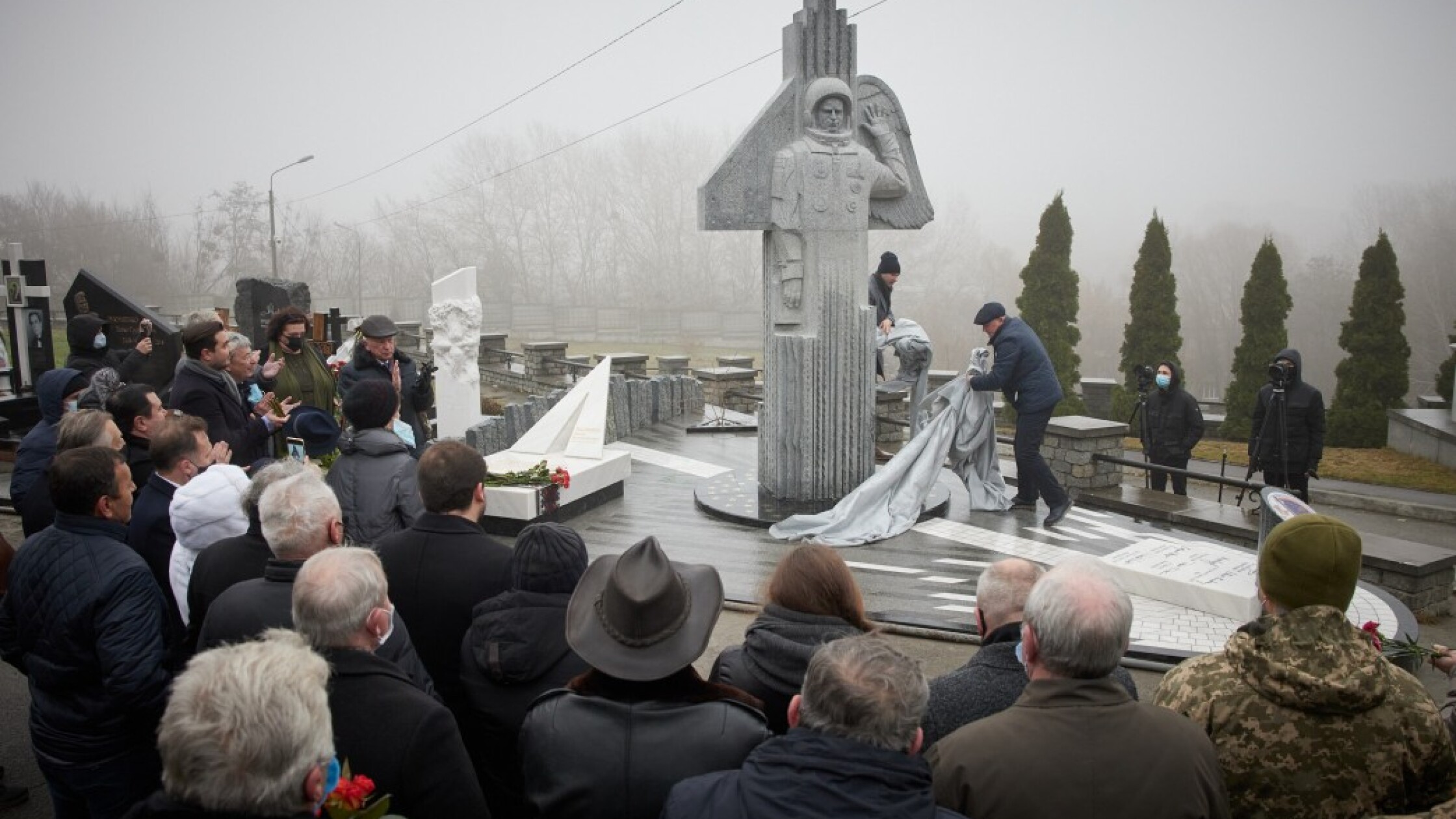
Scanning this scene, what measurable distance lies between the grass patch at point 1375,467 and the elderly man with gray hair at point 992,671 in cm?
1234

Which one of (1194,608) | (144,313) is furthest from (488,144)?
(1194,608)

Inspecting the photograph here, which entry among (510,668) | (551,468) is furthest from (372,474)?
(551,468)

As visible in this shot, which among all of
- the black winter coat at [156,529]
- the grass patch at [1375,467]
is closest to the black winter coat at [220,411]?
the black winter coat at [156,529]

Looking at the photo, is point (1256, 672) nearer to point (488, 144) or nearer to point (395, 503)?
point (395, 503)

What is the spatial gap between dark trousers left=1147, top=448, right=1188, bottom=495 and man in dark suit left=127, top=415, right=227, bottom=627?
8951mm

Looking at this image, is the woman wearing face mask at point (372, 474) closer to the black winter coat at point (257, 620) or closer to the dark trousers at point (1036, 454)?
the black winter coat at point (257, 620)

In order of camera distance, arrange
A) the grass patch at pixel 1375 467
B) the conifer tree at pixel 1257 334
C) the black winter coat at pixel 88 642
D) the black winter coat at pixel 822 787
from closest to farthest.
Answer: the black winter coat at pixel 822 787 < the black winter coat at pixel 88 642 < the grass patch at pixel 1375 467 < the conifer tree at pixel 1257 334

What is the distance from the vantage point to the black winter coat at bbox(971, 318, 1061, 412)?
9.02 m

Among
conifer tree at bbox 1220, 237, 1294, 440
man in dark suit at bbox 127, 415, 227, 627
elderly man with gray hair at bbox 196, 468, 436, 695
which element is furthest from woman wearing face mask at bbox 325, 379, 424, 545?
conifer tree at bbox 1220, 237, 1294, 440

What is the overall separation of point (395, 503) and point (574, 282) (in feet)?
145

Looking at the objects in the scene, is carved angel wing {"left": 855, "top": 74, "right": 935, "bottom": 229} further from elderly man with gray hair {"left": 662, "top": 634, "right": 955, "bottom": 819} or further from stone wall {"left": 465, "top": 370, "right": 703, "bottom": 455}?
elderly man with gray hair {"left": 662, "top": 634, "right": 955, "bottom": 819}

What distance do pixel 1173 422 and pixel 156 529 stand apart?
9356 millimetres

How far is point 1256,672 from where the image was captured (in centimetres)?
281

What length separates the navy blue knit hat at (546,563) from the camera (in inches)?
131
